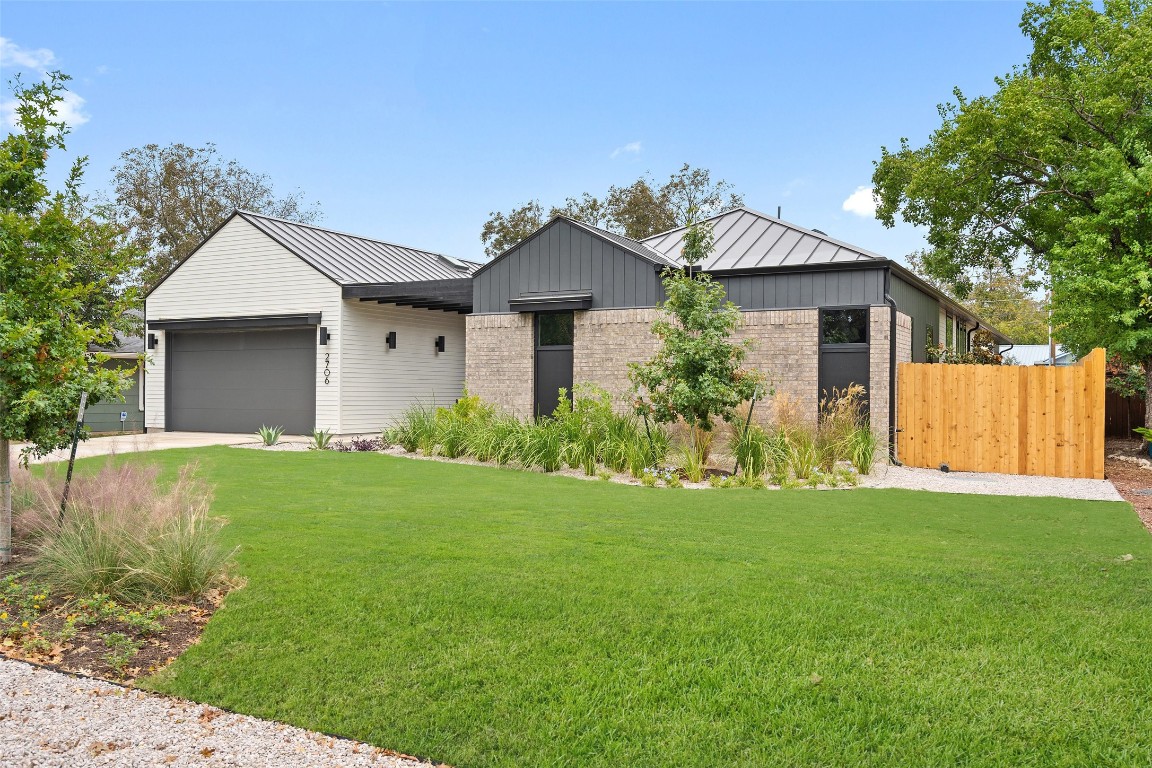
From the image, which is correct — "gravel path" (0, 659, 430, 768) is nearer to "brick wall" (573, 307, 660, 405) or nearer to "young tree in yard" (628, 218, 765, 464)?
"young tree in yard" (628, 218, 765, 464)

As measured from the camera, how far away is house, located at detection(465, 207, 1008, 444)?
516 inches

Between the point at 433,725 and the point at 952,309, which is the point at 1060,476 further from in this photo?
the point at 433,725

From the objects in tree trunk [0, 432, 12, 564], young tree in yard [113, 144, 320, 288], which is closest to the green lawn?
tree trunk [0, 432, 12, 564]

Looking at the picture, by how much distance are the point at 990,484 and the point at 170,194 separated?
34272 millimetres

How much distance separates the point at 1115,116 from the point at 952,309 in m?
6.38

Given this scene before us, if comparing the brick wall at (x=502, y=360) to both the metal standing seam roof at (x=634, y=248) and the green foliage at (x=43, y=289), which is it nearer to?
the metal standing seam roof at (x=634, y=248)

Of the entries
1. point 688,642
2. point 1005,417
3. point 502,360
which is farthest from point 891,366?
point 688,642

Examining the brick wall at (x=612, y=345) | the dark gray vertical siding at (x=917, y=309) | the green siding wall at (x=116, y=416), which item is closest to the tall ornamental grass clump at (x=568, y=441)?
the brick wall at (x=612, y=345)

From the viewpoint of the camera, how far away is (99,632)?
4.19 metres

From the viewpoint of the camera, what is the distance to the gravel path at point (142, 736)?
2908mm

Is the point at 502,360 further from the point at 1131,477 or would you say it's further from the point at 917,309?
the point at 1131,477

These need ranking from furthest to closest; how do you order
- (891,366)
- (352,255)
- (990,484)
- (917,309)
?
(352,255) < (917,309) < (891,366) < (990,484)

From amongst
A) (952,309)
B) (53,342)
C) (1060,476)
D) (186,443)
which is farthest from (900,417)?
(186,443)

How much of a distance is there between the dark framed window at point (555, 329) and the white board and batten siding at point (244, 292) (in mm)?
4708
